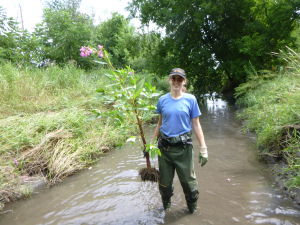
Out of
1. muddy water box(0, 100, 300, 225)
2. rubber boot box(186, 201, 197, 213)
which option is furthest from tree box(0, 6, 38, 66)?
rubber boot box(186, 201, 197, 213)

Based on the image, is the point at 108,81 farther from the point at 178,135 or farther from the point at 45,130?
the point at 178,135

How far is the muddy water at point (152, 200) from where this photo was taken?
2816 millimetres

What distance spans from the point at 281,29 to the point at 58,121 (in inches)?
475

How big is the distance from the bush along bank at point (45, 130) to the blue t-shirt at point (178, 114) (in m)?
0.58

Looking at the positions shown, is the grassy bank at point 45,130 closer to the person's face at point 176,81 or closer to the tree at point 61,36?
the person's face at point 176,81

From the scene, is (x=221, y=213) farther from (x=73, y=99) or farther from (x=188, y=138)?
(x=73, y=99)

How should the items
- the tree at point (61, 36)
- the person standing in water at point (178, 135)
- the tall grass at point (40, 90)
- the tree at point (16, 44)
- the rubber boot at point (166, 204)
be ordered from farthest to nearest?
the tree at point (61, 36)
the tree at point (16, 44)
the tall grass at point (40, 90)
the rubber boot at point (166, 204)
the person standing in water at point (178, 135)

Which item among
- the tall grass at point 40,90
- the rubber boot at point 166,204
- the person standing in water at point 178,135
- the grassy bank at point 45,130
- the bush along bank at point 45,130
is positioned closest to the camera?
the person standing in water at point 178,135

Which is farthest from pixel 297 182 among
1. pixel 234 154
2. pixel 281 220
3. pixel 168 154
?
pixel 234 154

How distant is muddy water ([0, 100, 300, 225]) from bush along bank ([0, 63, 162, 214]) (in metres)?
0.40

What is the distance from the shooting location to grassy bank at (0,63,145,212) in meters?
3.91

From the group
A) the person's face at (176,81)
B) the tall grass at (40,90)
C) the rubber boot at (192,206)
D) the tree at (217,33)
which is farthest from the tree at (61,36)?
the rubber boot at (192,206)

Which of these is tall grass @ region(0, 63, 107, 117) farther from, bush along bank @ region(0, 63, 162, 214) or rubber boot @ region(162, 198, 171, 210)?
rubber boot @ region(162, 198, 171, 210)

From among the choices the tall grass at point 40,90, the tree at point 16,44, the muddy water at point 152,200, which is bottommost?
the muddy water at point 152,200
